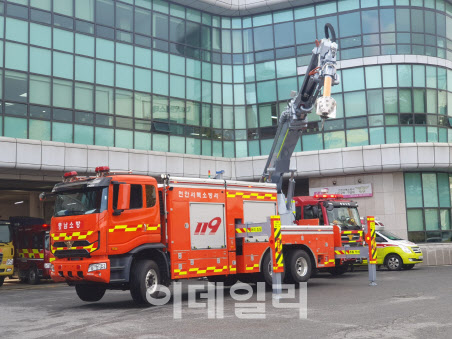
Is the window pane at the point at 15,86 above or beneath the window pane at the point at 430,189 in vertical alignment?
above

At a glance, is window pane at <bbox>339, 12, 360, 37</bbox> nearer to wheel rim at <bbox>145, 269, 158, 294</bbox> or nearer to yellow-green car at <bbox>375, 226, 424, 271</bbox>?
yellow-green car at <bbox>375, 226, 424, 271</bbox>

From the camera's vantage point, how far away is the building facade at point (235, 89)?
80.8ft

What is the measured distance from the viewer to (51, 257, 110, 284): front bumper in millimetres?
11703

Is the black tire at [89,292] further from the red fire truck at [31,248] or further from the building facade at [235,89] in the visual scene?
the building facade at [235,89]

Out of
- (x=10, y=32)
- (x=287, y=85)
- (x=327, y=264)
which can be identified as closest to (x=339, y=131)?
(x=287, y=85)

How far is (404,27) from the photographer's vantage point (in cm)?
2897

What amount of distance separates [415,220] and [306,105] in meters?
13.3

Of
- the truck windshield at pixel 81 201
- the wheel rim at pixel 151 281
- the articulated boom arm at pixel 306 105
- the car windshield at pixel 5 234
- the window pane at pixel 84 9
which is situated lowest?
the wheel rim at pixel 151 281

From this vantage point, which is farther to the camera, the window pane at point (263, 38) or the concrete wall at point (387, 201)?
the window pane at point (263, 38)

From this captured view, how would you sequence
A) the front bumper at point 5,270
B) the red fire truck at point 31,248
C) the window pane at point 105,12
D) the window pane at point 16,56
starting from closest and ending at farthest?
1. the front bumper at point 5,270
2. the red fire truck at point 31,248
3. the window pane at point 16,56
4. the window pane at point 105,12

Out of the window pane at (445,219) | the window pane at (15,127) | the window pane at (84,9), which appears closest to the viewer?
the window pane at (15,127)

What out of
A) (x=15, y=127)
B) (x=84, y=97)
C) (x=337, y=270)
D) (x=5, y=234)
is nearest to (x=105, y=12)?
(x=84, y=97)

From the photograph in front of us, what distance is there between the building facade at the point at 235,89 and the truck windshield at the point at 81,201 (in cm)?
1125

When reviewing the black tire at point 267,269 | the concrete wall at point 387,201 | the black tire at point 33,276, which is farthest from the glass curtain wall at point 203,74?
the black tire at point 267,269
